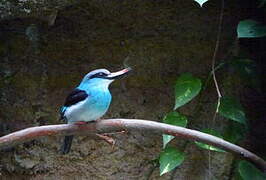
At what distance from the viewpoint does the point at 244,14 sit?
3.14 m

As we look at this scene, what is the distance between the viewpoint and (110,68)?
314 centimetres

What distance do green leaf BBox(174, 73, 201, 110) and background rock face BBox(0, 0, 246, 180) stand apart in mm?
244

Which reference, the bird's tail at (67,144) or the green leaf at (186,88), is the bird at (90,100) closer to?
the bird's tail at (67,144)

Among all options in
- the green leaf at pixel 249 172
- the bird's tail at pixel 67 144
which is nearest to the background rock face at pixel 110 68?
the green leaf at pixel 249 172

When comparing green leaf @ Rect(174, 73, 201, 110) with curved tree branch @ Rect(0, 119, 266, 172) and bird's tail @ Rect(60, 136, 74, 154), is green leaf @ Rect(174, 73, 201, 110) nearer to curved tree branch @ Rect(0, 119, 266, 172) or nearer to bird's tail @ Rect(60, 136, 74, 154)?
curved tree branch @ Rect(0, 119, 266, 172)

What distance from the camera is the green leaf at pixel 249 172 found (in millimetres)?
2848

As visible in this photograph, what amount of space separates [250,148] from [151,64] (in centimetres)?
75

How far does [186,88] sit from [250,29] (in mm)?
460

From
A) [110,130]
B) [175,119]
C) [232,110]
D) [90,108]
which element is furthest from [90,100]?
[232,110]

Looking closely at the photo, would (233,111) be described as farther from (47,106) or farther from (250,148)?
(47,106)

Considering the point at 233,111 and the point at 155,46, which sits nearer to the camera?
the point at 233,111

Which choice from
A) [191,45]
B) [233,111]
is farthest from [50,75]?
[233,111]

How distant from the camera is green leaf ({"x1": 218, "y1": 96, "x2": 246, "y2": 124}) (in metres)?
2.85

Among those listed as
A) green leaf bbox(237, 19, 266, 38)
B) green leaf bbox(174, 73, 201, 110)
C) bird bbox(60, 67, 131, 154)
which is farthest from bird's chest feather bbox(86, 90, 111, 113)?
green leaf bbox(237, 19, 266, 38)
